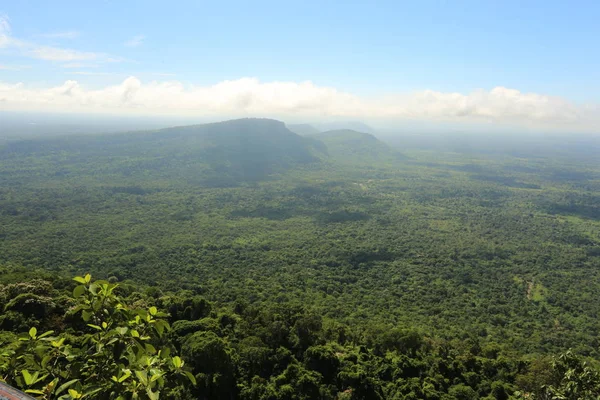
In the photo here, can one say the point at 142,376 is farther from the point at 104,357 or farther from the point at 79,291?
the point at 79,291

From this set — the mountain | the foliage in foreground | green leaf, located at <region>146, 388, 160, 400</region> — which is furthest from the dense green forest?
the mountain

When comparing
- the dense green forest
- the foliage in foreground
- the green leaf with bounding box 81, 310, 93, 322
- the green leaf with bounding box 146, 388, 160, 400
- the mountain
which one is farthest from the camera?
the mountain

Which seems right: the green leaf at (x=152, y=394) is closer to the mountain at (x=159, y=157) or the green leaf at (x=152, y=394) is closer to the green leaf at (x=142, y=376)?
the green leaf at (x=142, y=376)

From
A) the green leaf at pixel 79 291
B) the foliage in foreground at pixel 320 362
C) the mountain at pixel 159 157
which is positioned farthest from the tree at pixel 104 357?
the mountain at pixel 159 157

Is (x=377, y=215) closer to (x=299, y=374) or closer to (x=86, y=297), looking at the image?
(x=299, y=374)

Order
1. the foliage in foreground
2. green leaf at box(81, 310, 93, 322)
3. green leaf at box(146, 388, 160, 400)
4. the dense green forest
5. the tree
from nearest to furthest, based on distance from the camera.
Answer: green leaf at box(146, 388, 160, 400) < the tree < green leaf at box(81, 310, 93, 322) < the dense green forest < the foliage in foreground

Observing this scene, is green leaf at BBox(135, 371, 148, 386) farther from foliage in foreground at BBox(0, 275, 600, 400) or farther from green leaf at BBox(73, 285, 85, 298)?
foliage in foreground at BBox(0, 275, 600, 400)

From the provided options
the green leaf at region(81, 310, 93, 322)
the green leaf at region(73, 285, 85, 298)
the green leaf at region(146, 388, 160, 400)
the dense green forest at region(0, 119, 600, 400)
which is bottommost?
the dense green forest at region(0, 119, 600, 400)

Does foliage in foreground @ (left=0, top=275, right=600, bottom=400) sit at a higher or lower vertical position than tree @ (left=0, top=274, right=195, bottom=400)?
lower
